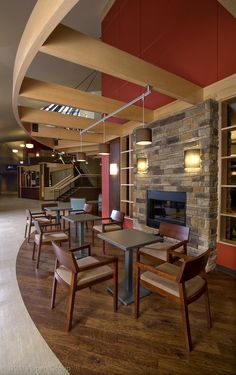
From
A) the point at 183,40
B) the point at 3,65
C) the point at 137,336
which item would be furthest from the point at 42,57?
the point at 137,336

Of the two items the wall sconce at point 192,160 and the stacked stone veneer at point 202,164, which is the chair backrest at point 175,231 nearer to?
the stacked stone veneer at point 202,164

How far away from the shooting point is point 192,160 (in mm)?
3160

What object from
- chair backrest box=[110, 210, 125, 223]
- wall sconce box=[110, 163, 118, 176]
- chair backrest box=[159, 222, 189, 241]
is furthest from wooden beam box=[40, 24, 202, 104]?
wall sconce box=[110, 163, 118, 176]

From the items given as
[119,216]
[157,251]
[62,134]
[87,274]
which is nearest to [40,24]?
[87,274]

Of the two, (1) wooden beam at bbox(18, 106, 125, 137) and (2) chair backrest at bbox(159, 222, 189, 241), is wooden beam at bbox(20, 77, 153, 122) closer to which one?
(1) wooden beam at bbox(18, 106, 125, 137)

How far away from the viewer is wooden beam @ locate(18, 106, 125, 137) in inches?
149

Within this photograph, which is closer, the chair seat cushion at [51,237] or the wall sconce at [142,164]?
the chair seat cushion at [51,237]

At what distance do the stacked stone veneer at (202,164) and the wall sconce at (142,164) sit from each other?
25cm

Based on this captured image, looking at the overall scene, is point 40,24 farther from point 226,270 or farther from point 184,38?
point 226,270

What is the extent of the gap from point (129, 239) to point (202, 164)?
5.40 feet

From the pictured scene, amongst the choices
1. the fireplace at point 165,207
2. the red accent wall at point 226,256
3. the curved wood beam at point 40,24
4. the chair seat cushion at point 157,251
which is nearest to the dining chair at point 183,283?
the chair seat cushion at point 157,251

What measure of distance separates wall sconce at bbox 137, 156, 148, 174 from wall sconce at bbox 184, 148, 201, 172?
3.65ft

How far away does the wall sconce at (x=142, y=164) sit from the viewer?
4.29 m

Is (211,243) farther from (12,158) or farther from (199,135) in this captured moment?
(12,158)
